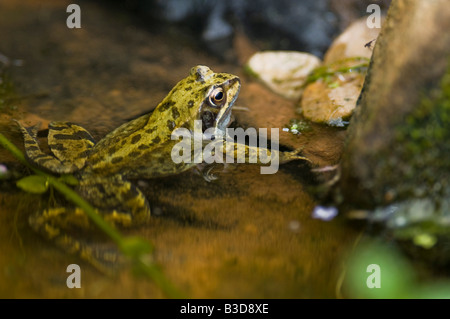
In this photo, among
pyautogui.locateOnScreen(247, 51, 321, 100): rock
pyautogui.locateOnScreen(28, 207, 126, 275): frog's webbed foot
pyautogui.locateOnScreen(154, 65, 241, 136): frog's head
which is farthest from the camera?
pyautogui.locateOnScreen(247, 51, 321, 100): rock

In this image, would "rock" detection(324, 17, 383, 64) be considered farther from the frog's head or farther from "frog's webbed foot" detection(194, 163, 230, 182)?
"frog's webbed foot" detection(194, 163, 230, 182)

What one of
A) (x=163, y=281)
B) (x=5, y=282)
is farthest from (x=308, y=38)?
(x=5, y=282)

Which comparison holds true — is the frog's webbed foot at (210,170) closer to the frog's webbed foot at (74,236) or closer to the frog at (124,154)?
the frog at (124,154)

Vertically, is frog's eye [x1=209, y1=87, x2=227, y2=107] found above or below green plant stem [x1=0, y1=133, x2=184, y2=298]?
above

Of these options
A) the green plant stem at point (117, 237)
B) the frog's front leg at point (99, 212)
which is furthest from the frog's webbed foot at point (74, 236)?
the green plant stem at point (117, 237)

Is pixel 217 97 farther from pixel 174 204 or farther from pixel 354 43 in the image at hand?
pixel 354 43

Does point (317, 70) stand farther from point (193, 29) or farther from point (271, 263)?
point (271, 263)

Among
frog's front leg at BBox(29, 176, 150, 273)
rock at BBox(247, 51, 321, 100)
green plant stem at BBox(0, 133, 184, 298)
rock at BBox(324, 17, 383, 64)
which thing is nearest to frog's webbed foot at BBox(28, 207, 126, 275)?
frog's front leg at BBox(29, 176, 150, 273)

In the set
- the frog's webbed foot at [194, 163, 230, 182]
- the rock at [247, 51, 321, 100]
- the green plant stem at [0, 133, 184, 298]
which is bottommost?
the green plant stem at [0, 133, 184, 298]
